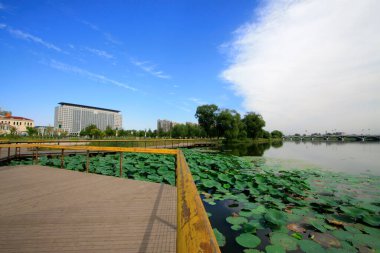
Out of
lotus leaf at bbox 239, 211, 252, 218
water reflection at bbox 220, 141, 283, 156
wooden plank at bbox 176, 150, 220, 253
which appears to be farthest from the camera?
water reflection at bbox 220, 141, 283, 156

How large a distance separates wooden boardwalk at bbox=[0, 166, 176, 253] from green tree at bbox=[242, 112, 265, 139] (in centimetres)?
6866

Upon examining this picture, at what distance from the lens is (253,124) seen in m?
A: 69.8

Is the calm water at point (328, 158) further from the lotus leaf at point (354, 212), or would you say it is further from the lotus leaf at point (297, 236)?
the lotus leaf at point (297, 236)

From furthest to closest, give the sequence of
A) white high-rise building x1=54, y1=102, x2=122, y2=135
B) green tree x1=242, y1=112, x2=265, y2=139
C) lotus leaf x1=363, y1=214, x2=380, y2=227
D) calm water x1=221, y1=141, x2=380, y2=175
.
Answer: white high-rise building x1=54, y1=102, x2=122, y2=135, green tree x1=242, y1=112, x2=265, y2=139, calm water x1=221, y1=141, x2=380, y2=175, lotus leaf x1=363, y1=214, x2=380, y2=227

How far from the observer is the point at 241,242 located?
340cm

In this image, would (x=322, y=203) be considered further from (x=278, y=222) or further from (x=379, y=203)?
(x=278, y=222)

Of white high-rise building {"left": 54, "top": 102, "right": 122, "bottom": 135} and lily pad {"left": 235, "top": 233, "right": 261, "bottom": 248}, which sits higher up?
white high-rise building {"left": 54, "top": 102, "right": 122, "bottom": 135}

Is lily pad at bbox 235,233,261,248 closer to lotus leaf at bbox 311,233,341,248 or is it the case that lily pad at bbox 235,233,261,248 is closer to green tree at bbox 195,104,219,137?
lotus leaf at bbox 311,233,341,248

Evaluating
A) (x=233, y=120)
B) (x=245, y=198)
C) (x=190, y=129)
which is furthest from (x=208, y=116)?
(x=245, y=198)

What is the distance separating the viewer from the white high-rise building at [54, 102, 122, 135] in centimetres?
13877

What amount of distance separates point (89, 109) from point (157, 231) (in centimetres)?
16835

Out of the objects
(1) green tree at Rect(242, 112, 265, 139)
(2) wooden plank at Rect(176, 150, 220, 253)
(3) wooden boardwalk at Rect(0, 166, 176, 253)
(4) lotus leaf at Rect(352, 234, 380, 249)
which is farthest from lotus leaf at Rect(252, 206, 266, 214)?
(1) green tree at Rect(242, 112, 265, 139)

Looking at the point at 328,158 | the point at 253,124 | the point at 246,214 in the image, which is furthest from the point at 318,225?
the point at 253,124

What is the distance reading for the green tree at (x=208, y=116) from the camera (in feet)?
207
